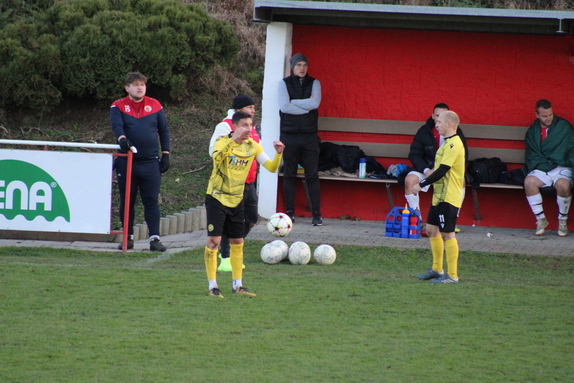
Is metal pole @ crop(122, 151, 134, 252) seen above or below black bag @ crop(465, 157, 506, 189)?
below

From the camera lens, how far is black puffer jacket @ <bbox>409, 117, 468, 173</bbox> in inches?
422

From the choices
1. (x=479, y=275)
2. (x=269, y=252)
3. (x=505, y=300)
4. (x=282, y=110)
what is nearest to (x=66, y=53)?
(x=282, y=110)

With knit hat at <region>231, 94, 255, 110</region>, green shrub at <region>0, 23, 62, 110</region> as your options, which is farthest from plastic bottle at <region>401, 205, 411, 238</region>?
green shrub at <region>0, 23, 62, 110</region>

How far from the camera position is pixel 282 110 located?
10.8 m

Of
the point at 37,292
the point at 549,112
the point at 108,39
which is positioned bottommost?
the point at 37,292

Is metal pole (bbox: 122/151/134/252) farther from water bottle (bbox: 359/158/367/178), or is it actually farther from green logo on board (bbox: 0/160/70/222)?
water bottle (bbox: 359/158/367/178)

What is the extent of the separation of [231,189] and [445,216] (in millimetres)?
2134

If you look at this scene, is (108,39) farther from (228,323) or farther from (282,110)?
(228,323)

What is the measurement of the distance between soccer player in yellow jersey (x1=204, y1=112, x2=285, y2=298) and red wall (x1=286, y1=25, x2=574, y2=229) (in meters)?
4.93

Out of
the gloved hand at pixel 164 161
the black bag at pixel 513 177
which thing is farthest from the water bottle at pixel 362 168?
the gloved hand at pixel 164 161

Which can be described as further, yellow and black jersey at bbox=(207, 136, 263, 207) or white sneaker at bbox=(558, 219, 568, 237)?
white sneaker at bbox=(558, 219, 568, 237)

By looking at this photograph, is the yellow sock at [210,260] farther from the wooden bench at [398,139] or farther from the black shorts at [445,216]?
the wooden bench at [398,139]

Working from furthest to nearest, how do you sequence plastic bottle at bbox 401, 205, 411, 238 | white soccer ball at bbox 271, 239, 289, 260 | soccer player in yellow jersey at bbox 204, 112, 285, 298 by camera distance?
plastic bottle at bbox 401, 205, 411, 238
white soccer ball at bbox 271, 239, 289, 260
soccer player in yellow jersey at bbox 204, 112, 285, 298

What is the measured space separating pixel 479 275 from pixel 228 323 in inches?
130
